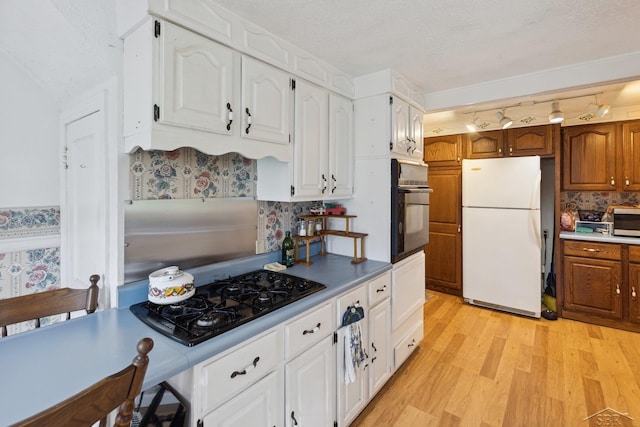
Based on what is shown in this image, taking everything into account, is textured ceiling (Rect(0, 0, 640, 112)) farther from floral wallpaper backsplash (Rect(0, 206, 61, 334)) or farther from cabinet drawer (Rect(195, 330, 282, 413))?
cabinet drawer (Rect(195, 330, 282, 413))

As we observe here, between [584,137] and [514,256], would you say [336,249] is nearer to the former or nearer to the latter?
[514,256]

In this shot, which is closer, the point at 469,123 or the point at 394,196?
the point at 394,196

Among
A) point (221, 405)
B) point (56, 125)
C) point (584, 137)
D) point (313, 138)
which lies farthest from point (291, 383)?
point (584, 137)

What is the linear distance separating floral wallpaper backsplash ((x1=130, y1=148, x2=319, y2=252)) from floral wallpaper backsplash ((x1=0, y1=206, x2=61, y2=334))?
0.69 metres

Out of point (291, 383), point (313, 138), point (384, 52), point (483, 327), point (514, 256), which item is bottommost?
point (483, 327)

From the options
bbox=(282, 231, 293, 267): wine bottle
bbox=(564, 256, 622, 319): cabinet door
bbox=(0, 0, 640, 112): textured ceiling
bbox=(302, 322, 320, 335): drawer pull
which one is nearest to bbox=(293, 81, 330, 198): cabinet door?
bbox=(0, 0, 640, 112): textured ceiling

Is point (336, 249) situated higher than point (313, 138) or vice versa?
point (313, 138)

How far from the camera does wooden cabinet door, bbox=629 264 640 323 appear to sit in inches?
119

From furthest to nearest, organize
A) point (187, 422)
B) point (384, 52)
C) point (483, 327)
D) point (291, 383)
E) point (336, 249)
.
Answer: point (483, 327) < point (336, 249) < point (384, 52) < point (291, 383) < point (187, 422)

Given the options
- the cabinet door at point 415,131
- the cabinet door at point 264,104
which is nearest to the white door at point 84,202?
the cabinet door at point 264,104

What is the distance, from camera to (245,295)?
156 centimetres

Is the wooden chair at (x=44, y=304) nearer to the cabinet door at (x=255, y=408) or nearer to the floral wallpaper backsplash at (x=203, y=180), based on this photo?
the floral wallpaper backsplash at (x=203, y=180)

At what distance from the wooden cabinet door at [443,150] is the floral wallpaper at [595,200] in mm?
1352

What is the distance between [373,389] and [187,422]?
137 cm
